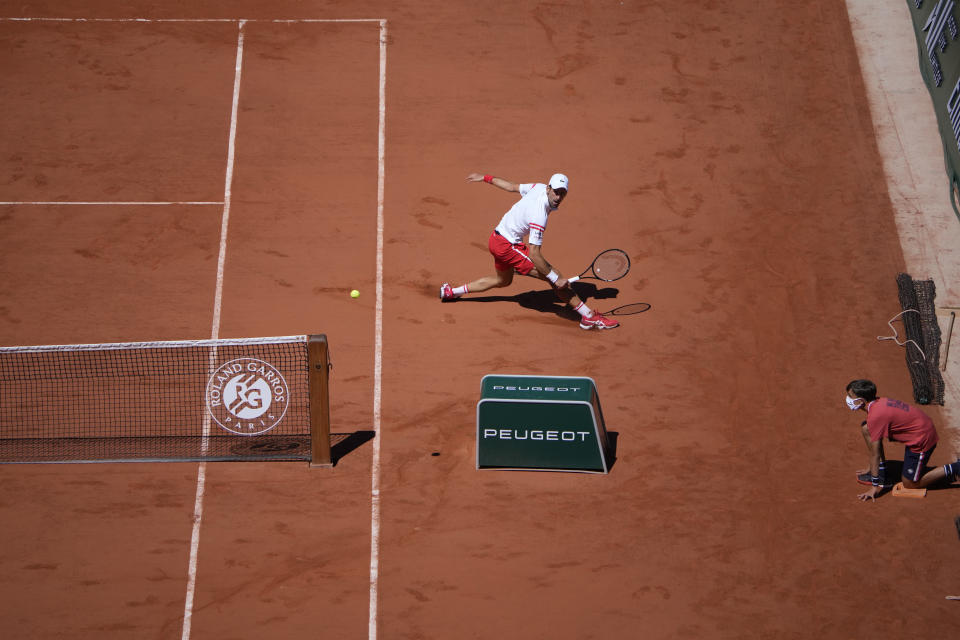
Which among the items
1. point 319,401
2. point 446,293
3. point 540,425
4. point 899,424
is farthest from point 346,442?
point 899,424

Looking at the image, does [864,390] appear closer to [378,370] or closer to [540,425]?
[540,425]

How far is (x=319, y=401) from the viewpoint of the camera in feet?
32.3

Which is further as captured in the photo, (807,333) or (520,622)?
(807,333)

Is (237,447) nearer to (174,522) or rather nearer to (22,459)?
(174,522)

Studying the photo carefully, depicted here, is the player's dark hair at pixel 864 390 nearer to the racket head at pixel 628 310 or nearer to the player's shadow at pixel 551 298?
the racket head at pixel 628 310

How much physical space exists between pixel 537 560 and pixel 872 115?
8.51 metres

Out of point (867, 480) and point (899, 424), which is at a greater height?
point (899, 424)

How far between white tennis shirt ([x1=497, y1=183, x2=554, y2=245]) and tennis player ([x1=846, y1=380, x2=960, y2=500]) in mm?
3472

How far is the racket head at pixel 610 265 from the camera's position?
11.7 meters

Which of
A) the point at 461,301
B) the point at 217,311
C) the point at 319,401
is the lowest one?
the point at 319,401

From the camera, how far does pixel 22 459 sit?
10.2 meters

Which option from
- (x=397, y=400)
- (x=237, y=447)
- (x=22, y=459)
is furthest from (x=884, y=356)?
(x=22, y=459)

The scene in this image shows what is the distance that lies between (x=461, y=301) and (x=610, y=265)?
177 centimetres

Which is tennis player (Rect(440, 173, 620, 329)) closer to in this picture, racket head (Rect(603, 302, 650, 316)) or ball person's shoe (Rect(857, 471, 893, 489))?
racket head (Rect(603, 302, 650, 316))
